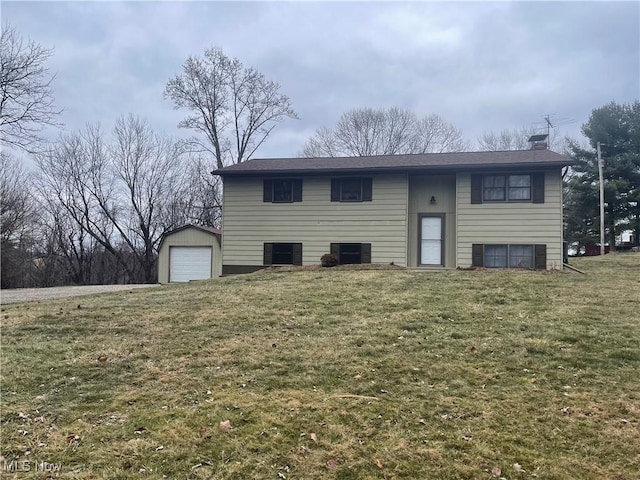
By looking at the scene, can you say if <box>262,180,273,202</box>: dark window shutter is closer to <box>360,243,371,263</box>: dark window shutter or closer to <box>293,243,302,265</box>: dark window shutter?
<box>293,243,302,265</box>: dark window shutter

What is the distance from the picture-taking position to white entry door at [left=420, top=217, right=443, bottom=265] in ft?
51.4

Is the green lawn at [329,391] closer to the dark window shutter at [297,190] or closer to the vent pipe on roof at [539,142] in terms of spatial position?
the dark window shutter at [297,190]

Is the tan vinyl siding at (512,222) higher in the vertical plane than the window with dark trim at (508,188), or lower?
lower

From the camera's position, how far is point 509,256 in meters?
14.6

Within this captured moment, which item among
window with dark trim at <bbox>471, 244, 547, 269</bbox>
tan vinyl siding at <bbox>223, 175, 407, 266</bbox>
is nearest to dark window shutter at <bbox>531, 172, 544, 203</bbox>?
window with dark trim at <bbox>471, 244, 547, 269</bbox>

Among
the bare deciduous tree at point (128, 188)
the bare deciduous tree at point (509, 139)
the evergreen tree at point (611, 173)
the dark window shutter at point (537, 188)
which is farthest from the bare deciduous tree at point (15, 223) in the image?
the evergreen tree at point (611, 173)

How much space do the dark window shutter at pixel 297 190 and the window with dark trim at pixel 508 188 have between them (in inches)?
234

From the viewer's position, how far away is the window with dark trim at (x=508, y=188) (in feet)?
47.5

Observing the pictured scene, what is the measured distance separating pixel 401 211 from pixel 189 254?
8.80 metres

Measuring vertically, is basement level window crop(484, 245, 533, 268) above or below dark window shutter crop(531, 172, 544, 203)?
below

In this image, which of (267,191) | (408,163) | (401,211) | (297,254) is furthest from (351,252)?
(267,191)

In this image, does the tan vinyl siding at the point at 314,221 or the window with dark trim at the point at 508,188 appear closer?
the window with dark trim at the point at 508,188

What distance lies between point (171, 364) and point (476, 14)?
11672 millimetres

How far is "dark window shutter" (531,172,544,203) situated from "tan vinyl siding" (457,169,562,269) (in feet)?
0.50
